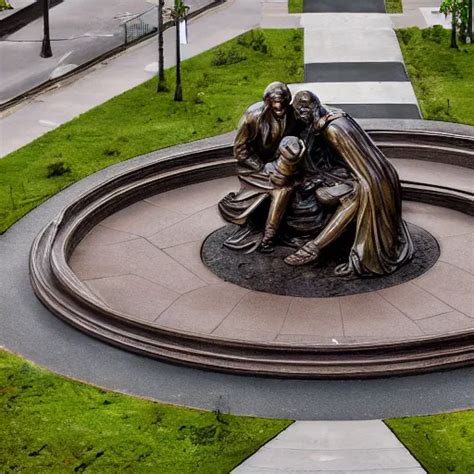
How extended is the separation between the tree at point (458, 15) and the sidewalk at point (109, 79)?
7.93 metres

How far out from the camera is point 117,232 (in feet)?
76.3

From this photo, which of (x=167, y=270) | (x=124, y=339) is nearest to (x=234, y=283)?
(x=167, y=270)

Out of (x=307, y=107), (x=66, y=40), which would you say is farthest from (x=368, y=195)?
(x=66, y=40)

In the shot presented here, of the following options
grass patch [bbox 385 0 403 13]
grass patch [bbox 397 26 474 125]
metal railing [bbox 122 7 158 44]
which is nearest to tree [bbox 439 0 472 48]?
grass patch [bbox 397 26 474 125]

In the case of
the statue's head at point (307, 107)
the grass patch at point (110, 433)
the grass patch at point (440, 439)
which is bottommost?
the grass patch at point (110, 433)

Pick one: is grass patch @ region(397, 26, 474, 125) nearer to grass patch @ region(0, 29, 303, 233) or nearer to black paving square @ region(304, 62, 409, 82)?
black paving square @ region(304, 62, 409, 82)

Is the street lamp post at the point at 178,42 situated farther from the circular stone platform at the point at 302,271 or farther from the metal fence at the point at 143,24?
the circular stone platform at the point at 302,271

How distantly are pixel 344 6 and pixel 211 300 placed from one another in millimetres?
26755

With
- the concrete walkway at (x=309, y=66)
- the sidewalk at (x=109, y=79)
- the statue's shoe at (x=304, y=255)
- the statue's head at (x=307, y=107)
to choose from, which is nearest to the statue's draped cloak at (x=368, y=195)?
the statue's head at (x=307, y=107)

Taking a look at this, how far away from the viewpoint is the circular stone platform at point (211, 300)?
17797 millimetres

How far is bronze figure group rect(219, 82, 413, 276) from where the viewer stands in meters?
20.4

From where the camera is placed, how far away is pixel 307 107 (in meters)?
20.7

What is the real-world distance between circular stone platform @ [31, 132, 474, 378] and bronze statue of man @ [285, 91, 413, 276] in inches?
28.2

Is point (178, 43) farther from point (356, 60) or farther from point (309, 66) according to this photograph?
point (356, 60)
